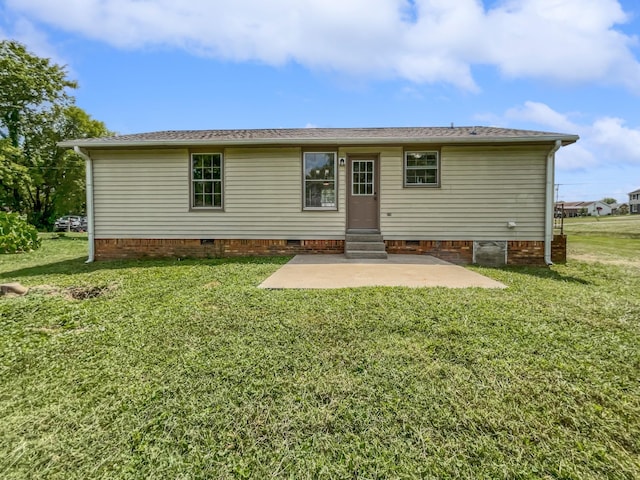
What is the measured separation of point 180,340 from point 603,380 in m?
3.60

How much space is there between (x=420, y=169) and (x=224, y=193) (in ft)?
16.3

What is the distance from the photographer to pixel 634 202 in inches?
2643

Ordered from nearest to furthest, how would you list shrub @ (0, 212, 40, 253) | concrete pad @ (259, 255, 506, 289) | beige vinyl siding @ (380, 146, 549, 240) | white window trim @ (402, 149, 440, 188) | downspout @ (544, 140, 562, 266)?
concrete pad @ (259, 255, 506, 289) → downspout @ (544, 140, 562, 266) → beige vinyl siding @ (380, 146, 549, 240) → white window trim @ (402, 149, 440, 188) → shrub @ (0, 212, 40, 253)

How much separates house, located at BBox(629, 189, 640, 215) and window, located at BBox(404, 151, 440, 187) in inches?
3101

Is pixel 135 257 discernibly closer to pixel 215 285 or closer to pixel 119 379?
pixel 215 285

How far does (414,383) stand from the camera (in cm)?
251

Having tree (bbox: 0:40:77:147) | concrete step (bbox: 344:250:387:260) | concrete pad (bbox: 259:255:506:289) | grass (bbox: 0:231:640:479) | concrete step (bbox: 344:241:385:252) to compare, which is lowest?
grass (bbox: 0:231:640:479)

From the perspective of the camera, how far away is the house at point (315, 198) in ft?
26.3

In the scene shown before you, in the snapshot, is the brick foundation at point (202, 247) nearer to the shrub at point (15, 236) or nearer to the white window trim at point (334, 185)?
the white window trim at point (334, 185)

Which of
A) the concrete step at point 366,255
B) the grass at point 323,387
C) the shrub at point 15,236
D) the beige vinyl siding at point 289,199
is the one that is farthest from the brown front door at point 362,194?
the shrub at point 15,236

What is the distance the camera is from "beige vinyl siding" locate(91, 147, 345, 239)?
8.36 m

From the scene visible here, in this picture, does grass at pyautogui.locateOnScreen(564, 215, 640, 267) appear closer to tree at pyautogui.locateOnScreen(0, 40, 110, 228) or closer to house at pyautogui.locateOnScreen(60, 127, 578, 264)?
house at pyautogui.locateOnScreen(60, 127, 578, 264)

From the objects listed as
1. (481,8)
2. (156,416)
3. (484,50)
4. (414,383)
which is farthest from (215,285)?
(484,50)

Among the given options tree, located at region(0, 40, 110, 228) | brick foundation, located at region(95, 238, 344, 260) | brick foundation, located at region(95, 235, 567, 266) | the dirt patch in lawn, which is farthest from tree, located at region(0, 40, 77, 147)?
the dirt patch in lawn
